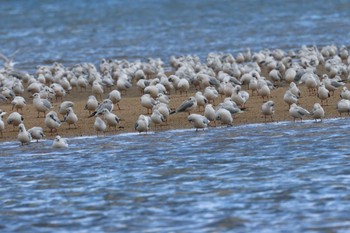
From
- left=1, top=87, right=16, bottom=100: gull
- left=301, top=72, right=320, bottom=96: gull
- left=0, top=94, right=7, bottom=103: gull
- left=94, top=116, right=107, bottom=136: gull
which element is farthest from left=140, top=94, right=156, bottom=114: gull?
left=1, top=87, right=16, bottom=100: gull

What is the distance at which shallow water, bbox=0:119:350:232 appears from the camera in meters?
11.7

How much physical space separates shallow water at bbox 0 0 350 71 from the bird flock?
663 centimetres

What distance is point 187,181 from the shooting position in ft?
45.8

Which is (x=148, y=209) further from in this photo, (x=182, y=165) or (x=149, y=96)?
(x=149, y=96)

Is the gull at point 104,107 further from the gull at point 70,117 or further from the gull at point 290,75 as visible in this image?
the gull at point 290,75

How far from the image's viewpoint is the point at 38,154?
55.6 ft

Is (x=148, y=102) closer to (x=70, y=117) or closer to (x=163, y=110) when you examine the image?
(x=163, y=110)

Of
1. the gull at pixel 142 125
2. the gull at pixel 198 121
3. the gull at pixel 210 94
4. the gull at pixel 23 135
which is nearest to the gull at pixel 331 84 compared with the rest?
the gull at pixel 210 94

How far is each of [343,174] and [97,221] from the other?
11.6 ft

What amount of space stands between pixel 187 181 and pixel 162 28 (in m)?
35.5

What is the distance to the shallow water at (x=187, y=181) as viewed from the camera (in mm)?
11719

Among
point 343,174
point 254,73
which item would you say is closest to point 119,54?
point 254,73

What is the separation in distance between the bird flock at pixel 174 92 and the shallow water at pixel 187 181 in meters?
0.54

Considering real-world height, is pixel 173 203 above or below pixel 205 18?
below
